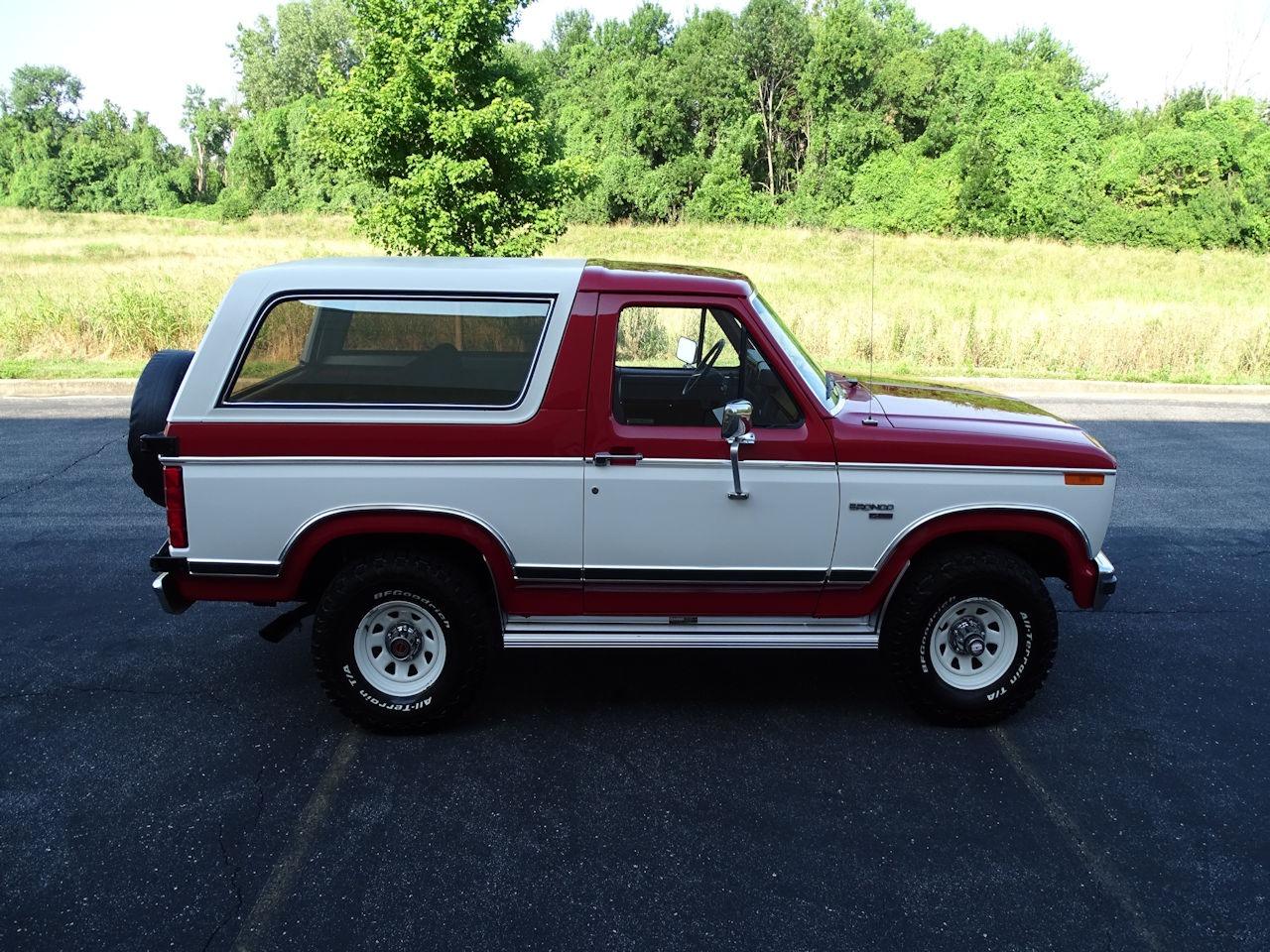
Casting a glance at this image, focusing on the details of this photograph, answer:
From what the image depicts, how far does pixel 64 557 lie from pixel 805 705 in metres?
5.20

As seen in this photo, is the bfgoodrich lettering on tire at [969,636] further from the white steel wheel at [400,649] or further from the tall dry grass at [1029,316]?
the tall dry grass at [1029,316]

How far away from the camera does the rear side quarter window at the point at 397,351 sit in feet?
13.9

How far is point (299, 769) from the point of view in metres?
4.14

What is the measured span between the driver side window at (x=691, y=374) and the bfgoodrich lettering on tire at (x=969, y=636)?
1000 millimetres

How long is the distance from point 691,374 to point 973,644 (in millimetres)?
1851

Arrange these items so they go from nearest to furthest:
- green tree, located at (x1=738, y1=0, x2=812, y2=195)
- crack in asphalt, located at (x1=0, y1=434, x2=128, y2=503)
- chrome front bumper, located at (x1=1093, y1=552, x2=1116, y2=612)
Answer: chrome front bumper, located at (x1=1093, y1=552, x2=1116, y2=612) < crack in asphalt, located at (x1=0, y1=434, x2=128, y2=503) < green tree, located at (x1=738, y1=0, x2=812, y2=195)

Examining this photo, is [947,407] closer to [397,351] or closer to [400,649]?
[397,351]

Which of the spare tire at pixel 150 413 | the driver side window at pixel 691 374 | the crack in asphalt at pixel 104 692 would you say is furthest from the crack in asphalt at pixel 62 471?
the driver side window at pixel 691 374

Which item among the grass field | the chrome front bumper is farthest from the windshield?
the grass field

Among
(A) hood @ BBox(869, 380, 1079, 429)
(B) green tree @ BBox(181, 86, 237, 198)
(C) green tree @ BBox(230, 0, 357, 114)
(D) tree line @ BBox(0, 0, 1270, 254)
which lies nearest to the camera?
(A) hood @ BBox(869, 380, 1079, 429)

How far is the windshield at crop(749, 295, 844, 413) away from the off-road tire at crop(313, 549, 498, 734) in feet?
5.77

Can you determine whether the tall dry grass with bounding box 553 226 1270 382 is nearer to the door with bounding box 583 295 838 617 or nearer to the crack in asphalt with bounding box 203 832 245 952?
Answer: the door with bounding box 583 295 838 617

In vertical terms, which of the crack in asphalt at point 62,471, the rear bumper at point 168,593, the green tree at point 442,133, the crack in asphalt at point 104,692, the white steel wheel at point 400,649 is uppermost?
the green tree at point 442,133

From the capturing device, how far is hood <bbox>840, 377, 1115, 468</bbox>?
429 cm
